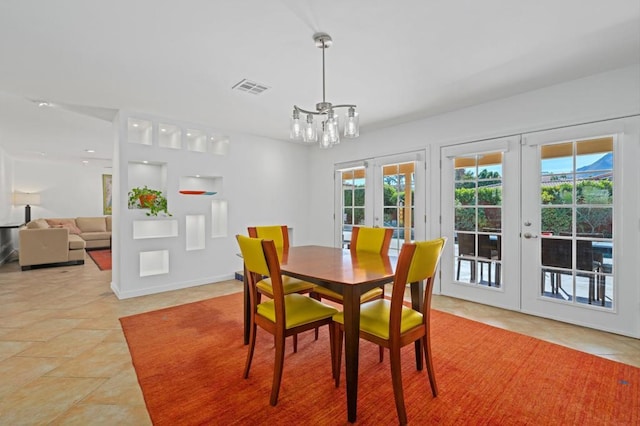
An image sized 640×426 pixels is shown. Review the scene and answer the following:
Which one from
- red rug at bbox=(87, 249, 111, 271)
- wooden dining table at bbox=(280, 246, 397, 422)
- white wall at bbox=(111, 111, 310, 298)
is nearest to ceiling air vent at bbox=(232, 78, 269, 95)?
white wall at bbox=(111, 111, 310, 298)

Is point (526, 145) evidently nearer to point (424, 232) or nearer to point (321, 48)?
point (424, 232)

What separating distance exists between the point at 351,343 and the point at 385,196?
10.7 feet

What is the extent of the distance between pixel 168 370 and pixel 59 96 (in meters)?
3.17

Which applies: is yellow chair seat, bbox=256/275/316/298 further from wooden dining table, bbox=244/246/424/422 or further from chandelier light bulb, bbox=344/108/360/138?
chandelier light bulb, bbox=344/108/360/138

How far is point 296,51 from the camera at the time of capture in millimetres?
2451

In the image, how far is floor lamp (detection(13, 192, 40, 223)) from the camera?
7582mm

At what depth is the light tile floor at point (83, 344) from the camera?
1793mm

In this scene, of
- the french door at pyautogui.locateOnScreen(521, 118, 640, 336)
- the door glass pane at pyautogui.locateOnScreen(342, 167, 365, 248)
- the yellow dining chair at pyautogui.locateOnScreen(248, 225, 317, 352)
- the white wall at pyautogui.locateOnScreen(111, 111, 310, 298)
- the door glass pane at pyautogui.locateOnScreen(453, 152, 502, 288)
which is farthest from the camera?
the door glass pane at pyautogui.locateOnScreen(342, 167, 365, 248)

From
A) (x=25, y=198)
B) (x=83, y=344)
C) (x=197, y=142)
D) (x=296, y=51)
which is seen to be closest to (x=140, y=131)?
(x=197, y=142)

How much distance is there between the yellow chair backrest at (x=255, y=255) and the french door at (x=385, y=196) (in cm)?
282

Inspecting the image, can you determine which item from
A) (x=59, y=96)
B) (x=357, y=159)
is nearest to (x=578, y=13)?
(x=357, y=159)

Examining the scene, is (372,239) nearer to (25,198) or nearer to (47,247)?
(47,247)

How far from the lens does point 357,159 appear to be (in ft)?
16.6

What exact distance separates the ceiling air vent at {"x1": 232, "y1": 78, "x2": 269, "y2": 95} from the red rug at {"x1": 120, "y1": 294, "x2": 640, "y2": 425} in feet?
7.83
